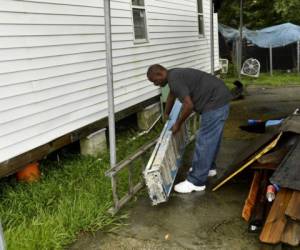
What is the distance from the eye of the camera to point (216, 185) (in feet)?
17.0

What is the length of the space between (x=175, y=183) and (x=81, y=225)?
1599 mm

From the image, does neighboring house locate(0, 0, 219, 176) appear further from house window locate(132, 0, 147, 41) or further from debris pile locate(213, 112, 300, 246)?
debris pile locate(213, 112, 300, 246)

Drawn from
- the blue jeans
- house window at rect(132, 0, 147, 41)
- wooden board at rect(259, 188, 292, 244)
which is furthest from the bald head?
house window at rect(132, 0, 147, 41)

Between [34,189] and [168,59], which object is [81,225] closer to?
[34,189]

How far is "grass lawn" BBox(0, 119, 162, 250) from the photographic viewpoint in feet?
13.4

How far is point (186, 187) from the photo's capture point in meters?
5.18

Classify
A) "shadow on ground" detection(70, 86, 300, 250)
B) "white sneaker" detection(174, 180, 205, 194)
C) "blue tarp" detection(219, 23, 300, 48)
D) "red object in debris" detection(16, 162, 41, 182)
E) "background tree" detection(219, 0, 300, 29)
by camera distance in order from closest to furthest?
"shadow on ground" detection(70, 86, 300, 250), "white sneaker" detection(174, 180, 205, 194), "red object in debris" detection(16, 162, 41, 182), "blue tarp" detection(219, 23, 300, 48), "background tree" detection(219, 0, 300, 29)

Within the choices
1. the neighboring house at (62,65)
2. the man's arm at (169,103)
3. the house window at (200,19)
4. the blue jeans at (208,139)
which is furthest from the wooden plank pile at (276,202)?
the house window at (200,19)

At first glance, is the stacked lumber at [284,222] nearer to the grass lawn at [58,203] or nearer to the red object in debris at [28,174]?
the grass lawn at [58,203]

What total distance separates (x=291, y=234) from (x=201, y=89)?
196 cm

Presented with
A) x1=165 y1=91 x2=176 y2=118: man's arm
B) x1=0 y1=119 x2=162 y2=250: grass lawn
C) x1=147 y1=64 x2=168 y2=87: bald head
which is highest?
x1=147 y1=64 x2=168 y2=87: bald head

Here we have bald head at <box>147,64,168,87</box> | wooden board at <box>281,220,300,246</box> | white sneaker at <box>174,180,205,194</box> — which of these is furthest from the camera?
white sneaker at <box>174,180,205,194</box>

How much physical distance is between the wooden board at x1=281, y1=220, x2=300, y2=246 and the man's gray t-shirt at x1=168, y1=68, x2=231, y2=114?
5.61 feet

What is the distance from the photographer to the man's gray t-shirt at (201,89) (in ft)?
15.8
